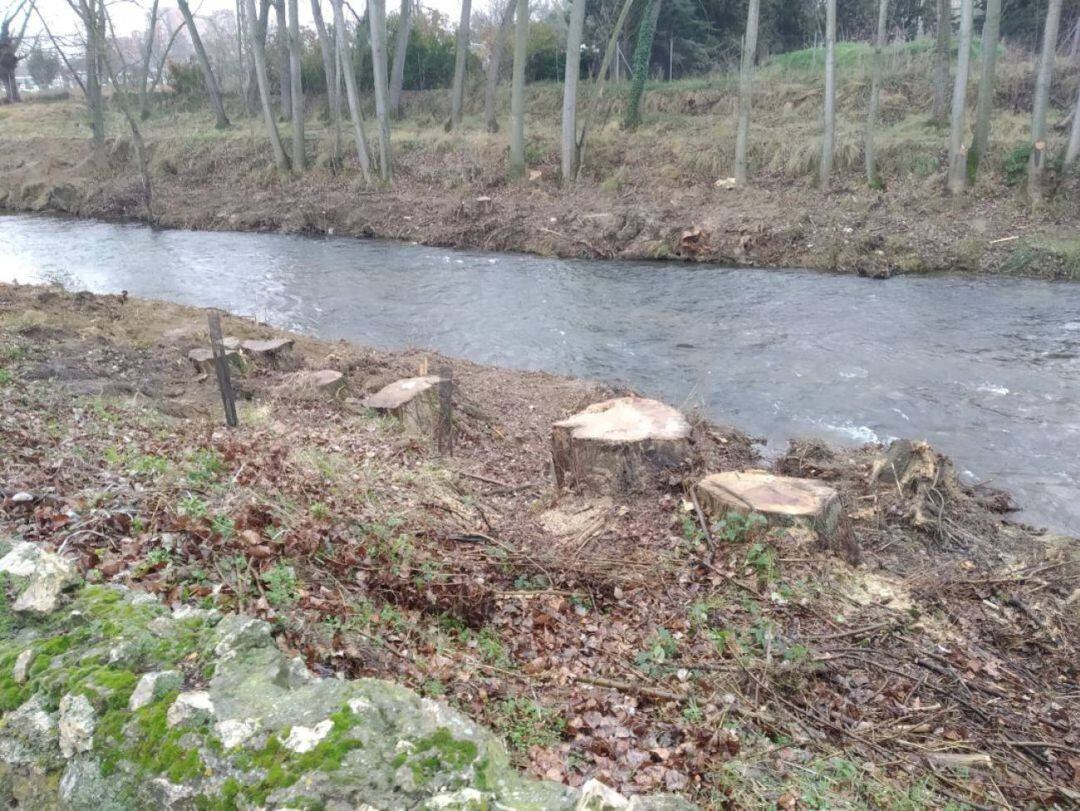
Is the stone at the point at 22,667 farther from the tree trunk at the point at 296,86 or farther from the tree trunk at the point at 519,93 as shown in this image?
the tree trunk at the point at 296,86

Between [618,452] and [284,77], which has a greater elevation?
[284,77]

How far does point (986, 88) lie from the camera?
19.9 meters

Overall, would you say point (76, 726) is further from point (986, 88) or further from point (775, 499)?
point (986, 88)

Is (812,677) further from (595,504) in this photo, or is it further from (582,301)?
(582,301)

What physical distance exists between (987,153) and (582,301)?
13161mm

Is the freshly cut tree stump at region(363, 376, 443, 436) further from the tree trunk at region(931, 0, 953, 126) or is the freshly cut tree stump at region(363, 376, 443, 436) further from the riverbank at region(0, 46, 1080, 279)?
the tree trunk at region(931, 0, 953, 126)

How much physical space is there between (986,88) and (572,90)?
39.3ft

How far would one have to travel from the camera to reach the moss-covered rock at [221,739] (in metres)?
2.25

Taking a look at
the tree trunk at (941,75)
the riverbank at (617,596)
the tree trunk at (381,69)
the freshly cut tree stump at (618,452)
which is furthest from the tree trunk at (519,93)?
the freshly cut tree stump at (618,452)

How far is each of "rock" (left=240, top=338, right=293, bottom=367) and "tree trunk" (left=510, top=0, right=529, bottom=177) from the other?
58.1 feet

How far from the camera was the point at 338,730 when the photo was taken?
2416 mm

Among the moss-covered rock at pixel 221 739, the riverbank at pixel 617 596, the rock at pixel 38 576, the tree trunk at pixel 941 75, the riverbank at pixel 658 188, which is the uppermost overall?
the tree trunk at pixel 941 75

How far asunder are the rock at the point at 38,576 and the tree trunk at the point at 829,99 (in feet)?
75.3

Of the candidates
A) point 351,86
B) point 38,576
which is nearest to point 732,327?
point 38,576
